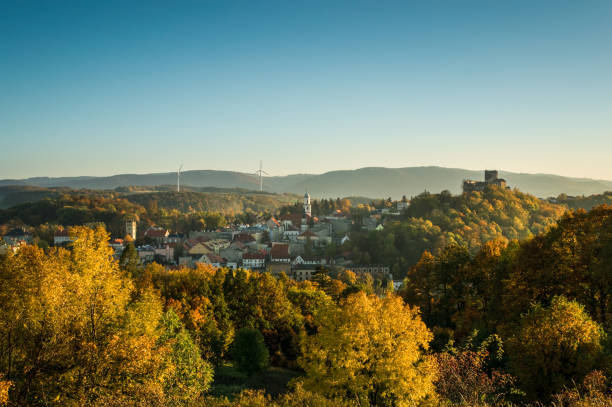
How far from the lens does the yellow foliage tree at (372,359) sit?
1580 cm

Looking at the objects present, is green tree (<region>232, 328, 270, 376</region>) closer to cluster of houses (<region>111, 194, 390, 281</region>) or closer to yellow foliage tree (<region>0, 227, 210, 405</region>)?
yellow foliage tree (<region>0, 227, 210, 405</region>)

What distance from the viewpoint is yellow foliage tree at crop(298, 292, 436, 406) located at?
15.8 m

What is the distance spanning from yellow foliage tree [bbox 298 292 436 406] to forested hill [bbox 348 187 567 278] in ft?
215

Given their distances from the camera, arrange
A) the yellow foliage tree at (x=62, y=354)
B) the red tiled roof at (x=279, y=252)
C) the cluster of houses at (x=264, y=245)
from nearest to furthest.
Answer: the yellow foliage tree at (x=62, y=354) → the cluster of houses at (x=264, y=245) → the red tiled roof at (x=279, y=252)

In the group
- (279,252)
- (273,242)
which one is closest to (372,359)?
(279,252)

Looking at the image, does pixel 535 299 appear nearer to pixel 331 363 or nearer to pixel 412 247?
pixel 331 363

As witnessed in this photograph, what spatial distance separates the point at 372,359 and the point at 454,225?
266ft

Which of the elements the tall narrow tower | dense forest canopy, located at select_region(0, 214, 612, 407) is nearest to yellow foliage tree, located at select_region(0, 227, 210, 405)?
dense forest canopy, located at select_region(0, 214, 612, 407)

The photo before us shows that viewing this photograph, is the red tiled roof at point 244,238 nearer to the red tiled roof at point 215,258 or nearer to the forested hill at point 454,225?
the red tiled roof at point 215,258

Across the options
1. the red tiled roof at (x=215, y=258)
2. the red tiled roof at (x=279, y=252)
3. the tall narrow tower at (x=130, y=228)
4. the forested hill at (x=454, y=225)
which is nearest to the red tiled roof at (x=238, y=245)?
the red tiled roof at (x=279, y=252)

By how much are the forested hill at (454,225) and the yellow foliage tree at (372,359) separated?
65.6 meters

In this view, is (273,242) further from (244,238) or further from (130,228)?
(130,228)

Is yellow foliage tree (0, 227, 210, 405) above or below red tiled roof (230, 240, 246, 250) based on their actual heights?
above

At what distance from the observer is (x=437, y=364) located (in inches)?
617
